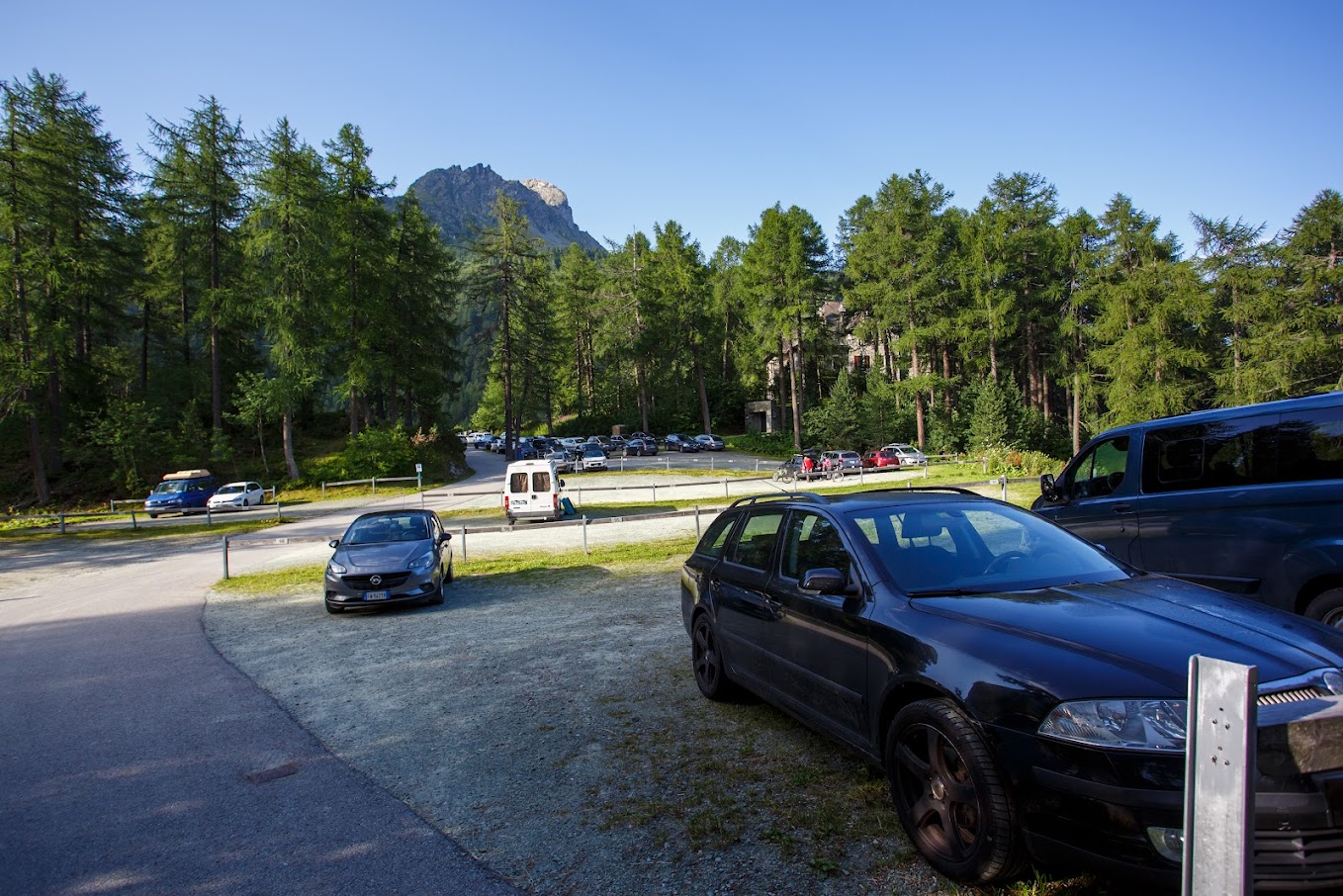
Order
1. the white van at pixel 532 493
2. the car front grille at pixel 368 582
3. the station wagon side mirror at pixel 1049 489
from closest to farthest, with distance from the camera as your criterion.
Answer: the station wagon side mirror at pixel 1049 489 < the car front grille at pixel 368 582 < the white van at pixel 532 493

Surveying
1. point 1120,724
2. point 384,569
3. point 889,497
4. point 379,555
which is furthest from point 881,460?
point 1120,724

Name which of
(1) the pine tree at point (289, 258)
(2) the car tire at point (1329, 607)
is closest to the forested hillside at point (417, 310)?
(1) the pine tree at point (289, 258)

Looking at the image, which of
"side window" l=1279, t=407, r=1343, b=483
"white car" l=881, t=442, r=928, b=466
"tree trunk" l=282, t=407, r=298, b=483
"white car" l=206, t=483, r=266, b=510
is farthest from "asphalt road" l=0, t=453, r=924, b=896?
"white car" l=881, t=442, r=928, b=466

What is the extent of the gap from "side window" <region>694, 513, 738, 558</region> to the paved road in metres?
2.91

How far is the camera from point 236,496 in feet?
113

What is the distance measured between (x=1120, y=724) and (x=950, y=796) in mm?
853

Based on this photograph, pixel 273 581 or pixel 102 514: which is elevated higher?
pixel 102 514

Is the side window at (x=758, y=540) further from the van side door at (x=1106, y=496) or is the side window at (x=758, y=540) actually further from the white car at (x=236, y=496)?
the white car at (x=236, y=496)

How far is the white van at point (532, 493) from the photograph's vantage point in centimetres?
2516

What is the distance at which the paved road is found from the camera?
3568 millimetres

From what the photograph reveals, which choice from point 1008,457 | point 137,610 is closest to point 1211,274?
point 1008,457

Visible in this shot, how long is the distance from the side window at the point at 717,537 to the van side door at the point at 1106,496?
3.05 metres

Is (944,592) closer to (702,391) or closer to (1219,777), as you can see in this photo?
(1219,777)

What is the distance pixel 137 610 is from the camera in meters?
12.2
